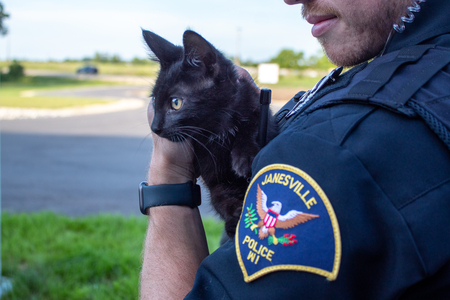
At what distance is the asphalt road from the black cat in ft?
5.06

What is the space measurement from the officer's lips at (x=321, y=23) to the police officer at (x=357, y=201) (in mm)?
328

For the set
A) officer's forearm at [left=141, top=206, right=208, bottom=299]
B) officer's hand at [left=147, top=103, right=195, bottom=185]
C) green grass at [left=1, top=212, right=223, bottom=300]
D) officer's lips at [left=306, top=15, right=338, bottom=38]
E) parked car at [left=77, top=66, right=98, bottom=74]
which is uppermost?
officer's lips at [left=306, top=15, right=338, bottom=38]

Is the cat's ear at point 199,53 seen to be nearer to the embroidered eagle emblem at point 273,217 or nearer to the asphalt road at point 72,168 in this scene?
the embroidered eagle emblem at point 273,217

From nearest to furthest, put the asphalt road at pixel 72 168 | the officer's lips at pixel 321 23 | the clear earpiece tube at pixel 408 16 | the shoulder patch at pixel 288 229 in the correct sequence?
1. the shoulder patch at pixel 288 229
2. the clear earpiece tube at pixel 408 16
3. the officer's lips at pixel 321 23
4. the asphalt road at pixel 72 168

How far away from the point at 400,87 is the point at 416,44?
0.30m

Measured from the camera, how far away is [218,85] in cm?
185

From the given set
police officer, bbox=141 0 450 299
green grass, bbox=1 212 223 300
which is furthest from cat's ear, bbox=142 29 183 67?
green grass, bbox=1 212 223 300

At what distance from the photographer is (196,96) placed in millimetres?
1867

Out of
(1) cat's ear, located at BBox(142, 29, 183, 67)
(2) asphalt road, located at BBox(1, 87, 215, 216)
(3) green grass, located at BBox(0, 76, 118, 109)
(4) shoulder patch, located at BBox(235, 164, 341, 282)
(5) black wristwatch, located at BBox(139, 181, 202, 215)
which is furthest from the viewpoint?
(3) green grass, located at BBox(0, 76, 118, 109)

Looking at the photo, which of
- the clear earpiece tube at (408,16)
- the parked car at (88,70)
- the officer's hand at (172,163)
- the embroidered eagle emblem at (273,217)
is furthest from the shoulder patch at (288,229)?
the parked car at (88,70)

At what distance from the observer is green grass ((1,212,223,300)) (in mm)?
3291

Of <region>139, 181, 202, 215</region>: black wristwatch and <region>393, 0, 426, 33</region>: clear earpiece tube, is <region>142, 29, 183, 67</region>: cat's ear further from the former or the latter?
<region>393, 0, 426, 33</region>: clear earpiece tube

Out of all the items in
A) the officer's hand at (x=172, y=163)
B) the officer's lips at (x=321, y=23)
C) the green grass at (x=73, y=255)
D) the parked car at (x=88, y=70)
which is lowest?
the parked car at (x=88, y=70)

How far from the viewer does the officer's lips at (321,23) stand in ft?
4.65
